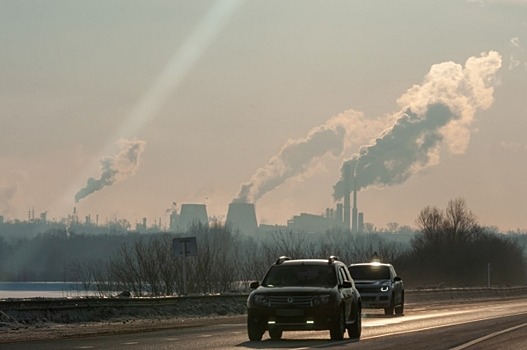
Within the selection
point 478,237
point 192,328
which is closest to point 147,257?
point 192,328

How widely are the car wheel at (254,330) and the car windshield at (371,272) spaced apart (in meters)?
20.2

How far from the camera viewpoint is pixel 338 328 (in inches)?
1109

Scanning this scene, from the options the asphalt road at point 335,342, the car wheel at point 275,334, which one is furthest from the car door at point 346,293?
the car wheel at point 275,334

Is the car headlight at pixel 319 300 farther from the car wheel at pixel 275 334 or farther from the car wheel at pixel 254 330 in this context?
the car wheel at pixel 275 334

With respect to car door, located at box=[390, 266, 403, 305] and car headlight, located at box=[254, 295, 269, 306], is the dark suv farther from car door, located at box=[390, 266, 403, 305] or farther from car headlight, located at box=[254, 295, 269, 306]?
car headlight, located at box=[254, 295, 269, 306]

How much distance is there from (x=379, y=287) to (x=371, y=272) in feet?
4.97

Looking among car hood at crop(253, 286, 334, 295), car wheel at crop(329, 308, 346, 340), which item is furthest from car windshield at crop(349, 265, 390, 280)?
car hood at crop(253, 286, 334, 295)

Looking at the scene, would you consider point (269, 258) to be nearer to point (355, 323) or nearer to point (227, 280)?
point (227, 280)

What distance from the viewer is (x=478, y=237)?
15525 cm

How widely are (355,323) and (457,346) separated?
4012 millimetres

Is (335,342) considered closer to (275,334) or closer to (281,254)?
(275,334)

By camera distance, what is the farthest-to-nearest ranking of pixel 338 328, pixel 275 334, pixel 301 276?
pixel 275 334 → pixel 301 276 → pixel 338 328

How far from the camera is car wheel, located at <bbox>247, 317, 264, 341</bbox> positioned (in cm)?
2816

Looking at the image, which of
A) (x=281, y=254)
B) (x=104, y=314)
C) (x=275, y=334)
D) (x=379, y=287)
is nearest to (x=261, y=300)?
(x=275, y=334)
